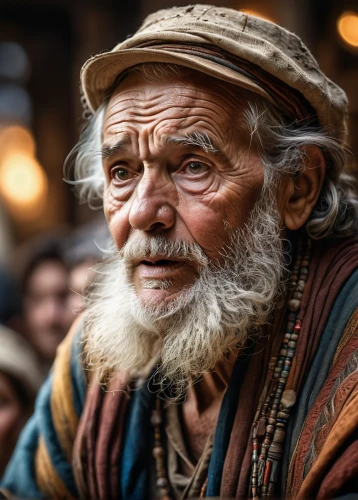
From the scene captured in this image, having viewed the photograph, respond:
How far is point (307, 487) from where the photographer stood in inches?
71.0

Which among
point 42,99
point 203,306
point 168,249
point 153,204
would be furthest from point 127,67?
point 42,99

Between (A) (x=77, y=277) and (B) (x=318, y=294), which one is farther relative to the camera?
(A) (x=77, y=277)

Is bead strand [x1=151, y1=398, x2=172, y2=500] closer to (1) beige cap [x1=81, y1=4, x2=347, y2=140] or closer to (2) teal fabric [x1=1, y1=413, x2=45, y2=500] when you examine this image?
(2) teal fabric [x1=1, y1=413, x2=45, y2=500]

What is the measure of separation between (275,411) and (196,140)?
873mm

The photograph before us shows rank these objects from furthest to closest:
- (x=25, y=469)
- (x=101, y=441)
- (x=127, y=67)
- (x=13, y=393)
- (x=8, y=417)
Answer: (x=13, y=393) → (x=8, y=417) → (x=25, y=469) → (x=101, y=441) → (x=127, y=67)

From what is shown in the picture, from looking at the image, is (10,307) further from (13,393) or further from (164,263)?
(164,263)

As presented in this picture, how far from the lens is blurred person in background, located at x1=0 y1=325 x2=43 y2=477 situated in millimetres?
3322

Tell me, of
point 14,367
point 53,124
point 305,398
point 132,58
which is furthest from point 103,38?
point 305,398

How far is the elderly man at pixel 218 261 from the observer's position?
213cm

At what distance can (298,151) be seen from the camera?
233 centimetres

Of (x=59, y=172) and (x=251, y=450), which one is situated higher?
(x=59, y=172)

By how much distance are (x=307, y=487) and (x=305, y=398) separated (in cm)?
32

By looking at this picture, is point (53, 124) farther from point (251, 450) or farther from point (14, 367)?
point (251, 450)

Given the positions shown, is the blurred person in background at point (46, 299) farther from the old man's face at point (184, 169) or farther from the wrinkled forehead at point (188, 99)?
the wrinkled forehead at point (188, 99)
